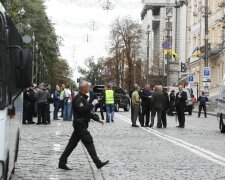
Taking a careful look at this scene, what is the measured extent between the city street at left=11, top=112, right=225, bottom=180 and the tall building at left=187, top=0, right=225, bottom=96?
3760cm

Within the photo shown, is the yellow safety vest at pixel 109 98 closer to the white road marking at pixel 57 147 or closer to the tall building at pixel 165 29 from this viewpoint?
the white road marking at pixel 57 147

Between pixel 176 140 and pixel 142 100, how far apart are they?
7.78 m

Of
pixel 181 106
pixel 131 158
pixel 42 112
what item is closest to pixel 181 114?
pixel 181 106

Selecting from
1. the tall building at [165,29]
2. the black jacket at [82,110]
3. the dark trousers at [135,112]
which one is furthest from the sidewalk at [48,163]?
the tall building at [165,29]

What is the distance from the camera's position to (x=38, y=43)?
82.4 m

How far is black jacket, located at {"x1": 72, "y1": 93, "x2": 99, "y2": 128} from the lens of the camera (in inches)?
429

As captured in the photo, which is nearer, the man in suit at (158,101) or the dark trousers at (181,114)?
the man in suit at (158,101)

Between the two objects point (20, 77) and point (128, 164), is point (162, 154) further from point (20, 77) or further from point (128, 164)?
point (20, 77)

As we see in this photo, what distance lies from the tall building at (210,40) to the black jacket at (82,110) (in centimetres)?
4410

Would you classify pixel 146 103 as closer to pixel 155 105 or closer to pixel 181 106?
pixel 155 105

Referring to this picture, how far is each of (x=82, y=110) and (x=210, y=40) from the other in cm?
5839

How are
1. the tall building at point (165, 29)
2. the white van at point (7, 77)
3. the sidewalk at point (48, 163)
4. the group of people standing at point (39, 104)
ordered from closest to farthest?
the white van at point (7, 77) → the sidewalk at point (48, 163) → the group of people standing at point (39, 104) → the tall building at point (165, 29)

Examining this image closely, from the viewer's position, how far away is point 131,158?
13312 mm

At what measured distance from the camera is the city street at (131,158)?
34.9 ft
